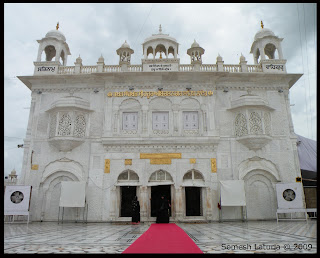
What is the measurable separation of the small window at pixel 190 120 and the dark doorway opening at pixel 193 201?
362 cm

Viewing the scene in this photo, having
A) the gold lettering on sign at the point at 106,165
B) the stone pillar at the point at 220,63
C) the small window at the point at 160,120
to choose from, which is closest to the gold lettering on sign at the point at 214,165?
the small window at the point at 160,120

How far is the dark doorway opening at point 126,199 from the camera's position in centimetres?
1383

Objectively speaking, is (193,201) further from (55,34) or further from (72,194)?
(55,34)

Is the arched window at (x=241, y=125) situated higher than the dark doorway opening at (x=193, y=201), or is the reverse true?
the arched window at (x=241, y=125)

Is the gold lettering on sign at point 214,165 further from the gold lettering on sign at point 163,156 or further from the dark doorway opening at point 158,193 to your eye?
the dark doorway opening at point 158,193

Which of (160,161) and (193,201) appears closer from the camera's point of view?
(160,161)

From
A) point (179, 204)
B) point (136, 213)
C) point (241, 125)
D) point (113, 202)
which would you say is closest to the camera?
point (136, 213)

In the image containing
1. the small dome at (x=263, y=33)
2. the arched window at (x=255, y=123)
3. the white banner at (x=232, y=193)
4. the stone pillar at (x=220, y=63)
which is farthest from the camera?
the small dome at (x=263, y=33)

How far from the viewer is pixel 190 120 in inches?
580

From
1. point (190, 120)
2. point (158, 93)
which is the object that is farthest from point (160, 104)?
point (190, 120)

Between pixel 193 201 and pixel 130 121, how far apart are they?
604 centimetres

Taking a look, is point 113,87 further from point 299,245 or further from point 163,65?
point 299,245

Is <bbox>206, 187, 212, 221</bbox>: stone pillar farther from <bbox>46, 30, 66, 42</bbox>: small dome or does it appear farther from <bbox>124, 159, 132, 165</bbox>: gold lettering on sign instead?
<bbox>46, 30, 66, 42</bbox>: small dome

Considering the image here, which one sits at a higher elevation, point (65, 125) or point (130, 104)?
point (130, 104)
